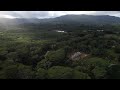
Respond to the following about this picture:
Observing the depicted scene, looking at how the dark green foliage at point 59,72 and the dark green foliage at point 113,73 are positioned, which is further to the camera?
the dark green foliage at point 59,72

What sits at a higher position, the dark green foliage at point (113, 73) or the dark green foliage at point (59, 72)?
the dark green foliage at point (113, 73)

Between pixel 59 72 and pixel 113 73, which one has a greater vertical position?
pixel 113 73

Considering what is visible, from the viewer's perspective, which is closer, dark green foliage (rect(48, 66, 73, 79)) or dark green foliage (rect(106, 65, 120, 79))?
dark green foliage (rect(106, 65, 120, 79))

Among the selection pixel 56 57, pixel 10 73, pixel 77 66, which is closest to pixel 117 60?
pixel 77 66

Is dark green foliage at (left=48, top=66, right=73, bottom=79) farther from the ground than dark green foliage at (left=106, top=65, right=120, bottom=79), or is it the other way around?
dark green foliage at (left=106, top=65, right=120, bottom=79)

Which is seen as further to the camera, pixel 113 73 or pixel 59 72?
pixel 59 72
